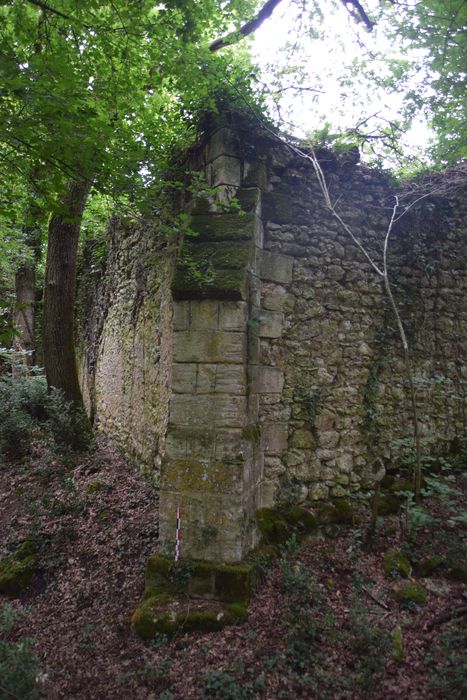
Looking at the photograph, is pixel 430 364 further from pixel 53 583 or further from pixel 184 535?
pixel 53 583

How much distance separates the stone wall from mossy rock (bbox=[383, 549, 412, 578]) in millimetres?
816

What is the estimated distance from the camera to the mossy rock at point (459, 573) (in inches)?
157

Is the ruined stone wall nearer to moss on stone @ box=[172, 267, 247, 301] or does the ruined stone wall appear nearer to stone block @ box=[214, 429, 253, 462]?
moss on stone @ box=[172, 267, 247, 301]

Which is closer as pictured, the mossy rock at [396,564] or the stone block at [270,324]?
the mossy rock at [396,564]

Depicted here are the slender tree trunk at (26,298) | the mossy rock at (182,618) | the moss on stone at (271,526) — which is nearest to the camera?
the mossy rock at (182,618)

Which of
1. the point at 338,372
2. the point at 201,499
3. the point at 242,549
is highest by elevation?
the point at 338,372

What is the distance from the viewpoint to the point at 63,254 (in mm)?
7676

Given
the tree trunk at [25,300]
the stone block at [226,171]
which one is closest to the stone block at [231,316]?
the stone block at [226,171]

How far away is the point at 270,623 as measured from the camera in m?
3.61

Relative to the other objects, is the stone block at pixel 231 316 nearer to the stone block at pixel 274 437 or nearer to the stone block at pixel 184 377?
the stone block at pixel 184 377

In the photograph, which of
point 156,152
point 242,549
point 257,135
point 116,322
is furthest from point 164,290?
point 242,549

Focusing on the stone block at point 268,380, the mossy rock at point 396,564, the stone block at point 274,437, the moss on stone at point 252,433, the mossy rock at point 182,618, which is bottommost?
the mossy rock at point 182,618

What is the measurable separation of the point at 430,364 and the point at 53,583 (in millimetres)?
4761

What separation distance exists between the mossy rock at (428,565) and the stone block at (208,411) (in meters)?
2.09
